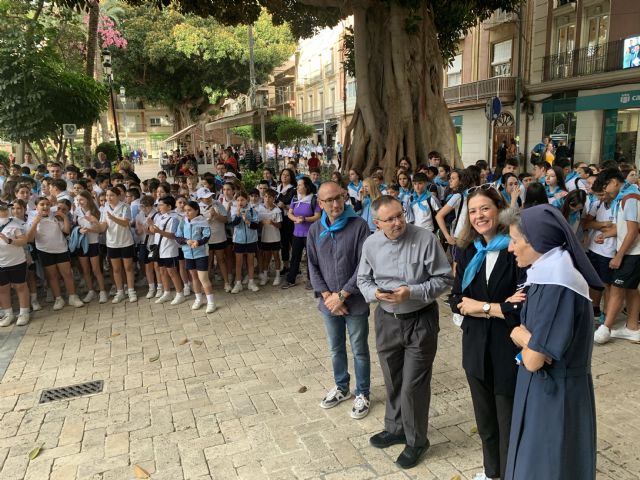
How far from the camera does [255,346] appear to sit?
18.9 ft

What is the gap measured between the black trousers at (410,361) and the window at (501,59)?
953 inches

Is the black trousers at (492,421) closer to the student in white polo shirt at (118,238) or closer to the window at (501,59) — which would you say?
the student in white polo shirt at (118,238)

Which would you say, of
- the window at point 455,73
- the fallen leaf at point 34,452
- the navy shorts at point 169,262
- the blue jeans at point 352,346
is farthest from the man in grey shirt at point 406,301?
the window at point 455,73

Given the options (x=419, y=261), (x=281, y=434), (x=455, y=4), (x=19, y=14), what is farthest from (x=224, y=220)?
(x=19, y=14)

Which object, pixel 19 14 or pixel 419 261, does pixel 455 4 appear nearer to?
pixel 419 261

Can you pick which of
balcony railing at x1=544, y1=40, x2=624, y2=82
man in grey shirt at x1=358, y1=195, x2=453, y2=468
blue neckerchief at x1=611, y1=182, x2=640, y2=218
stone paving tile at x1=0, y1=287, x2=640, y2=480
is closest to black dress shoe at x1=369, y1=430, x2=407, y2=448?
stone paving tile at x1=0, y1=287, x2=640, y2=480

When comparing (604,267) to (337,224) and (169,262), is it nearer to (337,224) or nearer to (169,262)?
(337,224)

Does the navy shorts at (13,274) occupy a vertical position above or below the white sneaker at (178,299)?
above

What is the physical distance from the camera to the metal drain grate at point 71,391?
4.74 meters

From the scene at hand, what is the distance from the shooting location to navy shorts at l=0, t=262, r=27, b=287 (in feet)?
21.9

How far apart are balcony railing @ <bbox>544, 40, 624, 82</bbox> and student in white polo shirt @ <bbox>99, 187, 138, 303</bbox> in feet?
60.8

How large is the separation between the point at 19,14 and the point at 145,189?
11151 mm

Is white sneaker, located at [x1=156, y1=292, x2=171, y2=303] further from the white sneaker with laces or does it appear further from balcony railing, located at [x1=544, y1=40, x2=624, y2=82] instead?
balcony railing, located at [x1=544, y1=40, x2=624, y2=82]

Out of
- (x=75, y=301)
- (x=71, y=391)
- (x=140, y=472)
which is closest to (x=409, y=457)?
(x=140, y=472)
